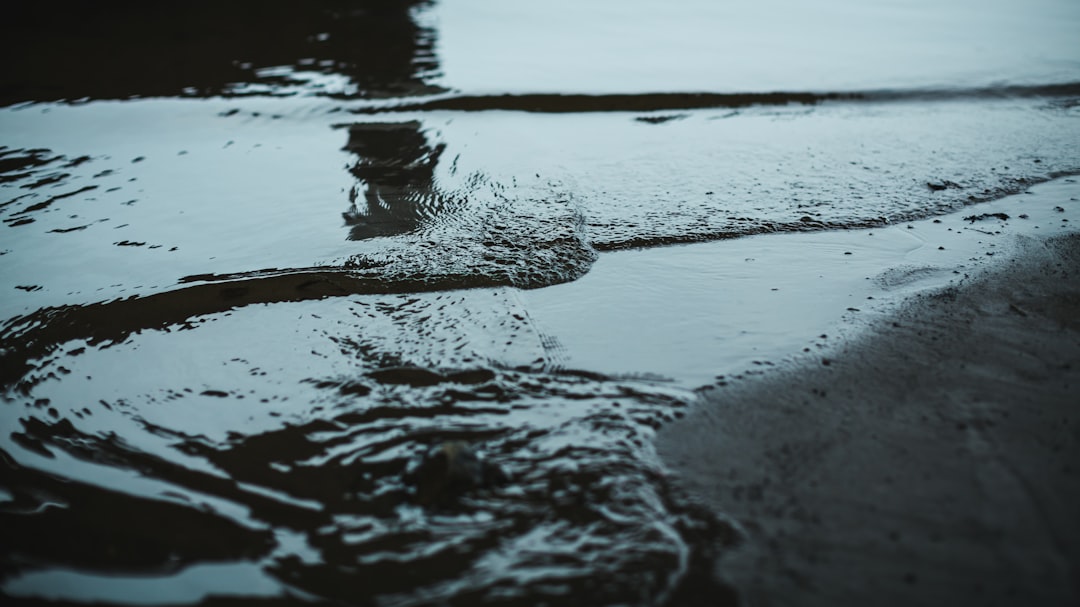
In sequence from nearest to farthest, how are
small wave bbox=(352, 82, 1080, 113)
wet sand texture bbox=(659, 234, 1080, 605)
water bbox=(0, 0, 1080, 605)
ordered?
wet sand texture bbox=(659, 234, 1080, 605) → water bbox=(0, 0, 1080, 605) → small wave bbox=(352, 82, 1080, 113)

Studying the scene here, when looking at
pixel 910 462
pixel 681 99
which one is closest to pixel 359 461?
pixel 910 462

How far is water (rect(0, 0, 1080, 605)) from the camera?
1521mm

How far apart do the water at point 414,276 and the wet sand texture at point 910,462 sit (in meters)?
0.12

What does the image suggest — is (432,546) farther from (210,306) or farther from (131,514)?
(210,306)

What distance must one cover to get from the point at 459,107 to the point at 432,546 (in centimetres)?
379

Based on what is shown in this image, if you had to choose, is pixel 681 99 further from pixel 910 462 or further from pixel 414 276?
pixel 910 462

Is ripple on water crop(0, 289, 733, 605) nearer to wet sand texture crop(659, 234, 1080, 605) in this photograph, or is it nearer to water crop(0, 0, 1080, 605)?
water crop(0, 0, 1080, 605)

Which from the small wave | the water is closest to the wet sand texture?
the water

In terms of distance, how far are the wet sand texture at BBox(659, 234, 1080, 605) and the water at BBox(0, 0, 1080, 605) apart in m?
0.12

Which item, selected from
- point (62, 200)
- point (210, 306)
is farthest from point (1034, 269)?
point (62, 200)

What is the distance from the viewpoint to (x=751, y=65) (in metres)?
5.75

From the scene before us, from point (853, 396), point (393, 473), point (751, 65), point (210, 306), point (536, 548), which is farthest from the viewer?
point (751, 65)

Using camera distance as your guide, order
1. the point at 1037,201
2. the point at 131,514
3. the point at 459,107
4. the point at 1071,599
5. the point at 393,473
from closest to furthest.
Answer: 1. the point at 1071,599
2. the point at 131,514
3. the point at 393,473
4. the point at 1037,201
5. the point at 459,107

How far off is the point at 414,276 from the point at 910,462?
1736 mm
